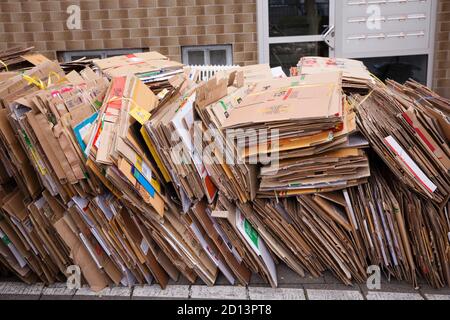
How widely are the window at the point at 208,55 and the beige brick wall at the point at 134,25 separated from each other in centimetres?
14

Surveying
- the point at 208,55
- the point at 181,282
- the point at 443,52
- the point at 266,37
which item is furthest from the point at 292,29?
the point at 181,282

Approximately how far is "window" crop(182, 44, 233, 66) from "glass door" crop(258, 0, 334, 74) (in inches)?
19.7

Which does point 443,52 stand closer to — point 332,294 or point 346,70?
point 346,70

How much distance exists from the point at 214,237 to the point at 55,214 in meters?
1.14

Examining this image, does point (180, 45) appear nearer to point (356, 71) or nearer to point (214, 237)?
point (356, 71)

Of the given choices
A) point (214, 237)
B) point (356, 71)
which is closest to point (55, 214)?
point (214, 237)

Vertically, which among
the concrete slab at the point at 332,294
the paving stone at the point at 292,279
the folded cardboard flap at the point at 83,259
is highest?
the folded cardboard flap at the point at 83,259

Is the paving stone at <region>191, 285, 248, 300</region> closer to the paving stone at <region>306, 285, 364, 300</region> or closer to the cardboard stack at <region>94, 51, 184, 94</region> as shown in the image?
the paving stone at <region>306, 285, 364, 300</region>

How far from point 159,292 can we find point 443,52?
18.6 ft

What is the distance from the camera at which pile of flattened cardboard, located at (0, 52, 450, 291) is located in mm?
3039

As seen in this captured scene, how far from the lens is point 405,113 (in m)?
3.08

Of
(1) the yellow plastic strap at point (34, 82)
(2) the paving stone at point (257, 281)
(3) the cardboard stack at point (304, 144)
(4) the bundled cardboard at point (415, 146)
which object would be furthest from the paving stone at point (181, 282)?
(1) the yellow plastic strap at point (34, 82)

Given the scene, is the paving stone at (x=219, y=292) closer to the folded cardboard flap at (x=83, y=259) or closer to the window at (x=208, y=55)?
the folded cardboard flap at (x=83, y=259)

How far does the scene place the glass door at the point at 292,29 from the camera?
22.2 ft
